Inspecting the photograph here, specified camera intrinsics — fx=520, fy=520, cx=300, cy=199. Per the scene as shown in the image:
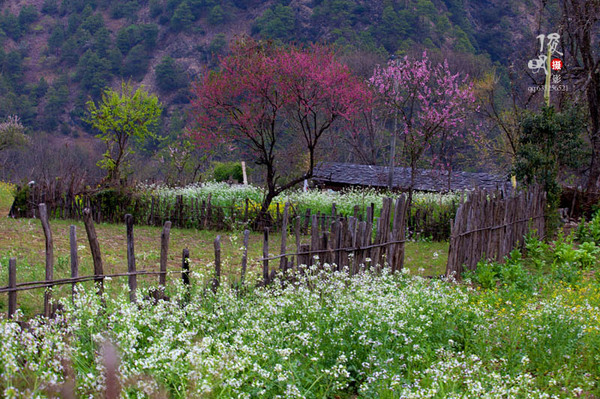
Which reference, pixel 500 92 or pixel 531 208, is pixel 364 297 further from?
pixel 500 92

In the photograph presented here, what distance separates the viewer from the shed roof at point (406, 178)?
81.6ft

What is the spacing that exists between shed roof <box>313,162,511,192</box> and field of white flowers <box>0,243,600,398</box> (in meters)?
18.8

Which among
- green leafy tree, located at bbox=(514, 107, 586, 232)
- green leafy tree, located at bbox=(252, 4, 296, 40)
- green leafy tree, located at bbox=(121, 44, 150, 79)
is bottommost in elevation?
green leafy tree, located at bbox=(514, 107, 586, 232)

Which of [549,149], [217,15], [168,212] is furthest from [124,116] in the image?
[217,15]

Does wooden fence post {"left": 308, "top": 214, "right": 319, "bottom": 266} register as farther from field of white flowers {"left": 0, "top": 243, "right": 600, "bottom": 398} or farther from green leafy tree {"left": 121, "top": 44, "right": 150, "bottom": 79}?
green leafy tree {"left": 121, "top": 44, "right": 150, "bottom": 79}

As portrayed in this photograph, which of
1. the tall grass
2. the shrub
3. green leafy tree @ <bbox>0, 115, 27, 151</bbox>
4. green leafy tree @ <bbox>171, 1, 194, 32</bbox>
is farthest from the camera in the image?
green leafy tree @ <bbox>171, 1, 194, 32</bbox>

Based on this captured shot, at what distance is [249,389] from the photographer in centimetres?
324

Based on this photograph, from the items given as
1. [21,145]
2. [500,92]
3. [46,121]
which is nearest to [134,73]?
[46,121]

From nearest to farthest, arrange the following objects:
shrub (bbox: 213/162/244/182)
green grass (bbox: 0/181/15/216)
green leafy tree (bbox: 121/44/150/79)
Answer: green grass (bbox: 0/181/15/216) < shrub (bbox: 213/162/244/182) < green leafy tree (bbox: 121/44/150/79)

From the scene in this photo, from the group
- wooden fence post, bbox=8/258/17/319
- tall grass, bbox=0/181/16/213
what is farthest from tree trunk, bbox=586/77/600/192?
tall grass, bbox=0/181/16/213

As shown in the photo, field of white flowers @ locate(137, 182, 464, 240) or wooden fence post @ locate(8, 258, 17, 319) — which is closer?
wooden fence post @ locate(8, 258, 17, 319)

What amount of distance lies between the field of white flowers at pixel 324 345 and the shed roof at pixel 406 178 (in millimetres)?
18843

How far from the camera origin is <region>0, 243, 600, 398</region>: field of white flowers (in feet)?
9.70

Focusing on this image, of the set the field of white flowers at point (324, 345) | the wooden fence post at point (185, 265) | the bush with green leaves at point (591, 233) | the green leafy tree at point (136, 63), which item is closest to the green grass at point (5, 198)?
the wooden fence post at point (185, 265)
